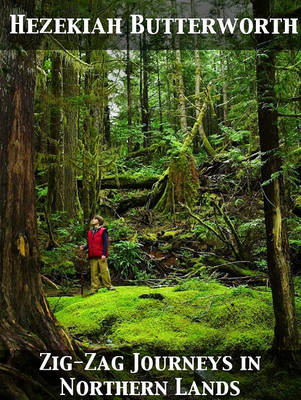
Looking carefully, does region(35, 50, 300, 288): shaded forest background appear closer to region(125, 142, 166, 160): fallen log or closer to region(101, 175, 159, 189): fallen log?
region(101, 175, 159, 189): fallen log

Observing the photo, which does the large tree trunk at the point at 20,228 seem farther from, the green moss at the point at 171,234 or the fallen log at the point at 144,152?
the fallen log at the point at 144,152

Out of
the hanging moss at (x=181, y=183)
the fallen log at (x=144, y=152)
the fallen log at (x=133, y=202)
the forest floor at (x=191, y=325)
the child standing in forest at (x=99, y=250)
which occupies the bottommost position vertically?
the forest floor at (x=191, y=325)

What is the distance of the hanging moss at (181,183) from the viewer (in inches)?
561

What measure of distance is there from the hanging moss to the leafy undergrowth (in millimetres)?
6831

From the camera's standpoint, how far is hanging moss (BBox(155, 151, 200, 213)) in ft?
46.7

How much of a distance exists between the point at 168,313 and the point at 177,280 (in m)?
2.79

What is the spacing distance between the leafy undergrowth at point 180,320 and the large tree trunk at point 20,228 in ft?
6.36

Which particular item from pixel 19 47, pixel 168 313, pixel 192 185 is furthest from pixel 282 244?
pixel 192 185

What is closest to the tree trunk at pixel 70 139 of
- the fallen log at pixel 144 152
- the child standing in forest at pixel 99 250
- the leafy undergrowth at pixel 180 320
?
the child standing in forest at pixel 99 250

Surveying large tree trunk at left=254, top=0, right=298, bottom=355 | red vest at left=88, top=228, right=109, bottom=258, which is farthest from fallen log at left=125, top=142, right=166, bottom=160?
large tree trunk at left=254, top=0, right=298, bottom=355

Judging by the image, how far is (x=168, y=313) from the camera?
6516 mm

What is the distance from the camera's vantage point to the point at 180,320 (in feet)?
20.6

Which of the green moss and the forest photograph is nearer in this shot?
the forest photograph

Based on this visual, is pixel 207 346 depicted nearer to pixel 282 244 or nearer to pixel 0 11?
pixel 282 244
